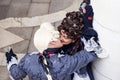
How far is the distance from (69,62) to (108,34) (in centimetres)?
37

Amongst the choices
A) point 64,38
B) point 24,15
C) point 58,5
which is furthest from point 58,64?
point 58,5

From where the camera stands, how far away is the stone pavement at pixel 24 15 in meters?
4.08

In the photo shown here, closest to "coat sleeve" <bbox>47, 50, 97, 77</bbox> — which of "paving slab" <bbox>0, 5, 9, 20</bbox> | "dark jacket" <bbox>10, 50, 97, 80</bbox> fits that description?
"dark jacket" <bbox>10, 50, 97, 80</bbox>

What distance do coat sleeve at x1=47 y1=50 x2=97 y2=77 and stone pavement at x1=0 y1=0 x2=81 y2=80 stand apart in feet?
5.05

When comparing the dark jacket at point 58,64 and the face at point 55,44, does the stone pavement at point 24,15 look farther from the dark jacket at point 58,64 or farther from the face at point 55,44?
the face at point 55,44

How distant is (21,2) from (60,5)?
73 centimetres

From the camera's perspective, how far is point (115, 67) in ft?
6.98

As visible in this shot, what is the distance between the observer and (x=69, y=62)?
2.15 meters

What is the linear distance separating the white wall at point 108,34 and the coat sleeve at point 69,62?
4.4 inches

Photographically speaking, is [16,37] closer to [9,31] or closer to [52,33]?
[9,31]

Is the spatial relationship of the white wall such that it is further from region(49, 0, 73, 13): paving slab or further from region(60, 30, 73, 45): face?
region(49, 0, 73, 13): paving slab

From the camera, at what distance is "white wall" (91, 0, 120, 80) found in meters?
1.86

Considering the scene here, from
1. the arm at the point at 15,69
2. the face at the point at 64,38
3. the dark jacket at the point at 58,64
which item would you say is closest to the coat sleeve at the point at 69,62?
the dark jacket at the point at 58,64

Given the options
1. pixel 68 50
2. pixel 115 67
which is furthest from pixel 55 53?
pixel 115 67
